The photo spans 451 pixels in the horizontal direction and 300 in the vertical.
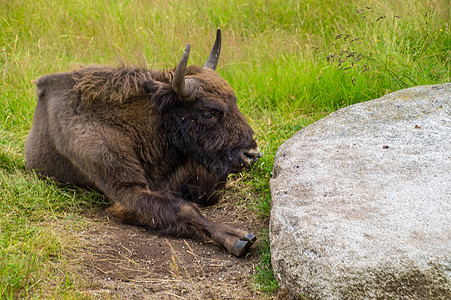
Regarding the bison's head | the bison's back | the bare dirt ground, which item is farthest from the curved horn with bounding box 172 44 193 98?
the bare dirt ground

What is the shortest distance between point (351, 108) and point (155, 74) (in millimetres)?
1865

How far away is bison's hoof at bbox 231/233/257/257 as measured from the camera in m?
3.31

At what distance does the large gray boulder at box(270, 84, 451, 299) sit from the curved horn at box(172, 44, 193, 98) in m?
0.97

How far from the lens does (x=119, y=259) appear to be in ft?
10.7

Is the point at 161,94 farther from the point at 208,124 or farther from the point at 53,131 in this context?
the point at 53,131

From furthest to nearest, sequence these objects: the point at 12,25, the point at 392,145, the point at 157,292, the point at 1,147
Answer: the point at 12,25 → the point at 1,147 → the point at 392,145 → the point at 157,292

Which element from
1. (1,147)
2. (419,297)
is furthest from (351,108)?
(1,147)

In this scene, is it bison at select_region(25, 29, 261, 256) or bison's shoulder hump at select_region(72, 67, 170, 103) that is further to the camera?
bison's shoulder hump at select_region(72, 67, 170, 103)

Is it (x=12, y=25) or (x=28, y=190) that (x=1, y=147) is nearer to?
(x=28, y=190)

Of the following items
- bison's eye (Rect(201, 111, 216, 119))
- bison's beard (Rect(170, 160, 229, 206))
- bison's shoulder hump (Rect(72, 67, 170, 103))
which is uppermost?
bison's shoulder hump (Rect(72, 67, 170, 103))

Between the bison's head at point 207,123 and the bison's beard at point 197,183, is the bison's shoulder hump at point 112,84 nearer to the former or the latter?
the bison's head at point 207,123

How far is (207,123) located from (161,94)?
48 cm

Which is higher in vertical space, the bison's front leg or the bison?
the bison

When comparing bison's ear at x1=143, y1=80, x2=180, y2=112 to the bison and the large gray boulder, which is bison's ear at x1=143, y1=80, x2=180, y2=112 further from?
the large gray boulder
